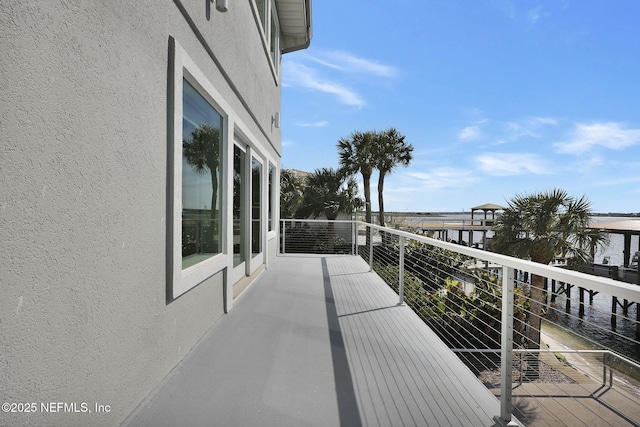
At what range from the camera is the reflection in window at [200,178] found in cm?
296

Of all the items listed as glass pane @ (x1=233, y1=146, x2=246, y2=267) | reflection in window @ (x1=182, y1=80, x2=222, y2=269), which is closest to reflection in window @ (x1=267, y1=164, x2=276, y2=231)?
glass pane @ (x1=233, y1=146, x2=246, y2=267)

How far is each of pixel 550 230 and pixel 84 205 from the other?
13.4m

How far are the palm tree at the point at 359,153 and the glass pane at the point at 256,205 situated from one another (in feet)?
58.3

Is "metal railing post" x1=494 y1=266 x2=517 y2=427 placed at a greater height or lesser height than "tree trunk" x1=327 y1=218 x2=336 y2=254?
greater

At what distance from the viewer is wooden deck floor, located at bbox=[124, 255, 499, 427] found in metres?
2.09

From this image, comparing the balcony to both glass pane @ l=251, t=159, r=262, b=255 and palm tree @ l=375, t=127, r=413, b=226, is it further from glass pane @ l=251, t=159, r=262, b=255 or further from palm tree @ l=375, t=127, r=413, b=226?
palm tree @ l=375, t=127, r=413, b=226

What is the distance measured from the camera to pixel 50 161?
4.46 feet

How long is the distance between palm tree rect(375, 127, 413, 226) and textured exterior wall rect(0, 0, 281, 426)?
23243 mm

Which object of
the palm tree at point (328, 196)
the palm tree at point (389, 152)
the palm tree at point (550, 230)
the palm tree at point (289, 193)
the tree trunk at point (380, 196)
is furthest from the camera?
the tree trunk at point (380, 196)

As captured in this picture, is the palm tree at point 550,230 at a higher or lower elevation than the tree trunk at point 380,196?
lower

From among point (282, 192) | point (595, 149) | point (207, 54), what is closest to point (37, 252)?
point (207, 54)

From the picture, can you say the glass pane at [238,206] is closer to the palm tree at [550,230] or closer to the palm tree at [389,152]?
the palm tree at [550,230]

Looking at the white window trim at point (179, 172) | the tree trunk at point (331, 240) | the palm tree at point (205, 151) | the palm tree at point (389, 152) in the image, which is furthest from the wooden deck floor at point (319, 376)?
the palm tree at point (389, 152)

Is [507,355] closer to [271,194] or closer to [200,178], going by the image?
[200,178]
